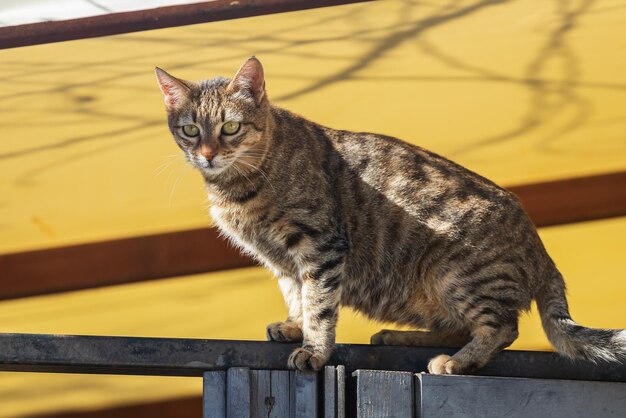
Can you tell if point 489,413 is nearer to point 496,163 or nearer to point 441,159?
point 441,159

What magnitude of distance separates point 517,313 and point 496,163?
1.37 metres

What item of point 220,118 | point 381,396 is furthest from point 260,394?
point 220,118

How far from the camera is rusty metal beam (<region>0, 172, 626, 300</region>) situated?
3.72 meters

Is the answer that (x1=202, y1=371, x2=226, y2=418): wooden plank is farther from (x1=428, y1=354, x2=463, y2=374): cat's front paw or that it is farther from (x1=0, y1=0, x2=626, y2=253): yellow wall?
(x1=0, y1=0, x2=626, y2=253): yellow wall

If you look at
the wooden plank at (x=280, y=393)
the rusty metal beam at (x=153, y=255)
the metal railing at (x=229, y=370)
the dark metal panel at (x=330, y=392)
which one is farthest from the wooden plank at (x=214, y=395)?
the rusty metal beam at (x=153, y=255)

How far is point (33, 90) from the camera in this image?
4.22m

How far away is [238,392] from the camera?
225 cm

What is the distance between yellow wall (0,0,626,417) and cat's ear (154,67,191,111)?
1.00 m

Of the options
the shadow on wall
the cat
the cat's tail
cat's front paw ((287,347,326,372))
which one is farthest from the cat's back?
the shadow on wall

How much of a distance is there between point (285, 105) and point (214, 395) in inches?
78.7

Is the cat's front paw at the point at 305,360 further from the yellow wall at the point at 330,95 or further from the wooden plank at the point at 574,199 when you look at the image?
the wooden plank at the point at 574,199

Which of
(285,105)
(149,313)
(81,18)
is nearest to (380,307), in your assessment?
(149,313)

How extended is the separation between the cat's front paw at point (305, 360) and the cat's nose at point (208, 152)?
594mm

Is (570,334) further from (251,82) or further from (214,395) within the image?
(251,82)
